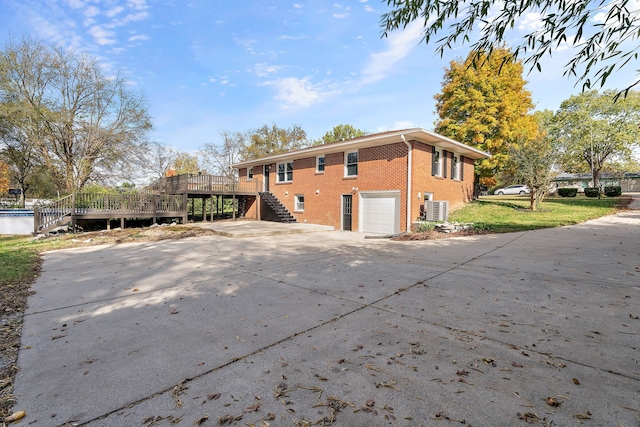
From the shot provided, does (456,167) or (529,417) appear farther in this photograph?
(456,167)

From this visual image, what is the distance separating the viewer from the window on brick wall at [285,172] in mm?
20078

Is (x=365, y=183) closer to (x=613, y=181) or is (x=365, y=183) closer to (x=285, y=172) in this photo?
(x=285, y=172)

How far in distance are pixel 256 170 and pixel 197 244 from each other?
13.0 metres

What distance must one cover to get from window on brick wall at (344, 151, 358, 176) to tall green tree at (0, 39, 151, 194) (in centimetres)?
1592

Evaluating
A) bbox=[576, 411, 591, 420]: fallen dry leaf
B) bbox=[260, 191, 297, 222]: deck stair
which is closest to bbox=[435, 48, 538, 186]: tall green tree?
bbox=[260, 191, 297, 222]: deck stair

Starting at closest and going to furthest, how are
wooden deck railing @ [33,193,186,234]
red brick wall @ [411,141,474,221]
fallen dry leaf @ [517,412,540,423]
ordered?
fallen dry leaf @ [517,412,540,423]
wooden deck railing @ [33,193,186,234]
red brick wall @ [411,141,474,221]

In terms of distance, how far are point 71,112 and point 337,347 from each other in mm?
25553

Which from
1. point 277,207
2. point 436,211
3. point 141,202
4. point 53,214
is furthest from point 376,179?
point 53,214

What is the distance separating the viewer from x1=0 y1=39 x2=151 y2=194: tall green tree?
1864cm

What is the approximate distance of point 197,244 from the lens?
10.7 meters

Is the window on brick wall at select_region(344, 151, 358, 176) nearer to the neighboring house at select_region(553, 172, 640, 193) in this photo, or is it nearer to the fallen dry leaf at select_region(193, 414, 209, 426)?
the fallen dry leaf at select_region(193, 414, 209, 426)

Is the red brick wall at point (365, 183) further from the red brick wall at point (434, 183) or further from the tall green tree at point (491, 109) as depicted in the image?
the tall green tree at point (491, 109)

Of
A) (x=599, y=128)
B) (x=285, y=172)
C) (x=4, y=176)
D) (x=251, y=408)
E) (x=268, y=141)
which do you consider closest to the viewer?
(x=251, y=408)

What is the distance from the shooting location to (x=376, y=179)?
15.0 m
